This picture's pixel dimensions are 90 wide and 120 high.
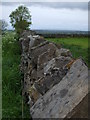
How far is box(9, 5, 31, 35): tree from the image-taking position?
20.7 meters

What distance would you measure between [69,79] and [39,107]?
365 mm

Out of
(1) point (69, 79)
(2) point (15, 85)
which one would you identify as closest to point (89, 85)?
(1) point (69, 79)

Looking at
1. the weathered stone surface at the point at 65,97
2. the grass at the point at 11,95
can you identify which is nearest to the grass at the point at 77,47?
the grass at the point at 11,95

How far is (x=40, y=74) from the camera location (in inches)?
192

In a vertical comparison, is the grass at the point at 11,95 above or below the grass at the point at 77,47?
below

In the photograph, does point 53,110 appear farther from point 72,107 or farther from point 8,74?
point 8,74

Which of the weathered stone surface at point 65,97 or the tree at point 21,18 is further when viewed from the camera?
the tree at point 21,18

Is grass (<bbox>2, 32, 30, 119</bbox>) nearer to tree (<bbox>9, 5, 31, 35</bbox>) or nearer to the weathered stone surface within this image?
the weathered stone surface

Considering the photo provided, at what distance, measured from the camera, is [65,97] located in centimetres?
246

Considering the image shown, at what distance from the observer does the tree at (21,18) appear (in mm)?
20722

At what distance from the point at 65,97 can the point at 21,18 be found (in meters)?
19.4

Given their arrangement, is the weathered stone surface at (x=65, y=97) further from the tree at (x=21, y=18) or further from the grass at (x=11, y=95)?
the tree at (x=21, y=18)

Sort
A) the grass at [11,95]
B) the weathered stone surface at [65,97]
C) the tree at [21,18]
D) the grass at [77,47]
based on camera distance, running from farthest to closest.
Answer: the tree at [21,18], the grass at [77,47], the grass at [11,95], the weathered stone surface at [65,97]

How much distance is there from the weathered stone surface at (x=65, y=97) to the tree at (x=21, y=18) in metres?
18.0
